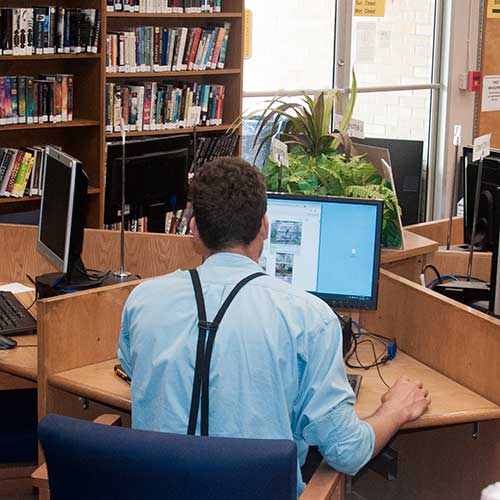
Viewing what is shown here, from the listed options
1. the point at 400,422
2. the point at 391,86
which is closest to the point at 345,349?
the point at 400,422

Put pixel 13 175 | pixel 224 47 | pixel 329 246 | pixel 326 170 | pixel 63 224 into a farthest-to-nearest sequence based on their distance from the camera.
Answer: pixel 224 47, pixel 13 175, pixel 326 170, pixel 63 224, pixel 329 246

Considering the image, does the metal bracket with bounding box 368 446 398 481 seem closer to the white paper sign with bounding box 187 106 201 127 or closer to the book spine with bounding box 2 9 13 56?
the book spine with bounding box 2 9 13 56

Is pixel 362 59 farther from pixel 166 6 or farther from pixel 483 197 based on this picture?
pixel 483 197

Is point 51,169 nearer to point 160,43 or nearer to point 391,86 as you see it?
point 160,43

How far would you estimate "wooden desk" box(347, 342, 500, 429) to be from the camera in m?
2.38

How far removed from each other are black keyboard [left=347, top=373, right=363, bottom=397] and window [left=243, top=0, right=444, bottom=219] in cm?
345

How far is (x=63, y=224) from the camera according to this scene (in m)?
3.02

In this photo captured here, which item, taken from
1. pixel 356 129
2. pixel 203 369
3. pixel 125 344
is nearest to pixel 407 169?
pixel 356 129

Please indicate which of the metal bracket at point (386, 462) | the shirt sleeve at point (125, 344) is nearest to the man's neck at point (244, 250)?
the shirt sleeve at point (125, 344)

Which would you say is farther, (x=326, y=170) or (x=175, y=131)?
(x=175, y=131)

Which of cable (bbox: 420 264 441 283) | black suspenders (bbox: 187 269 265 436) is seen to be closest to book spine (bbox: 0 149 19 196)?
cable (bbox: 420 264 441 283)

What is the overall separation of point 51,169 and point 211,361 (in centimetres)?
145

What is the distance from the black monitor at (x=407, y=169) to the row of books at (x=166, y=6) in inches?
46.8

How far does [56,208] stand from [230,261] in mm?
1237
